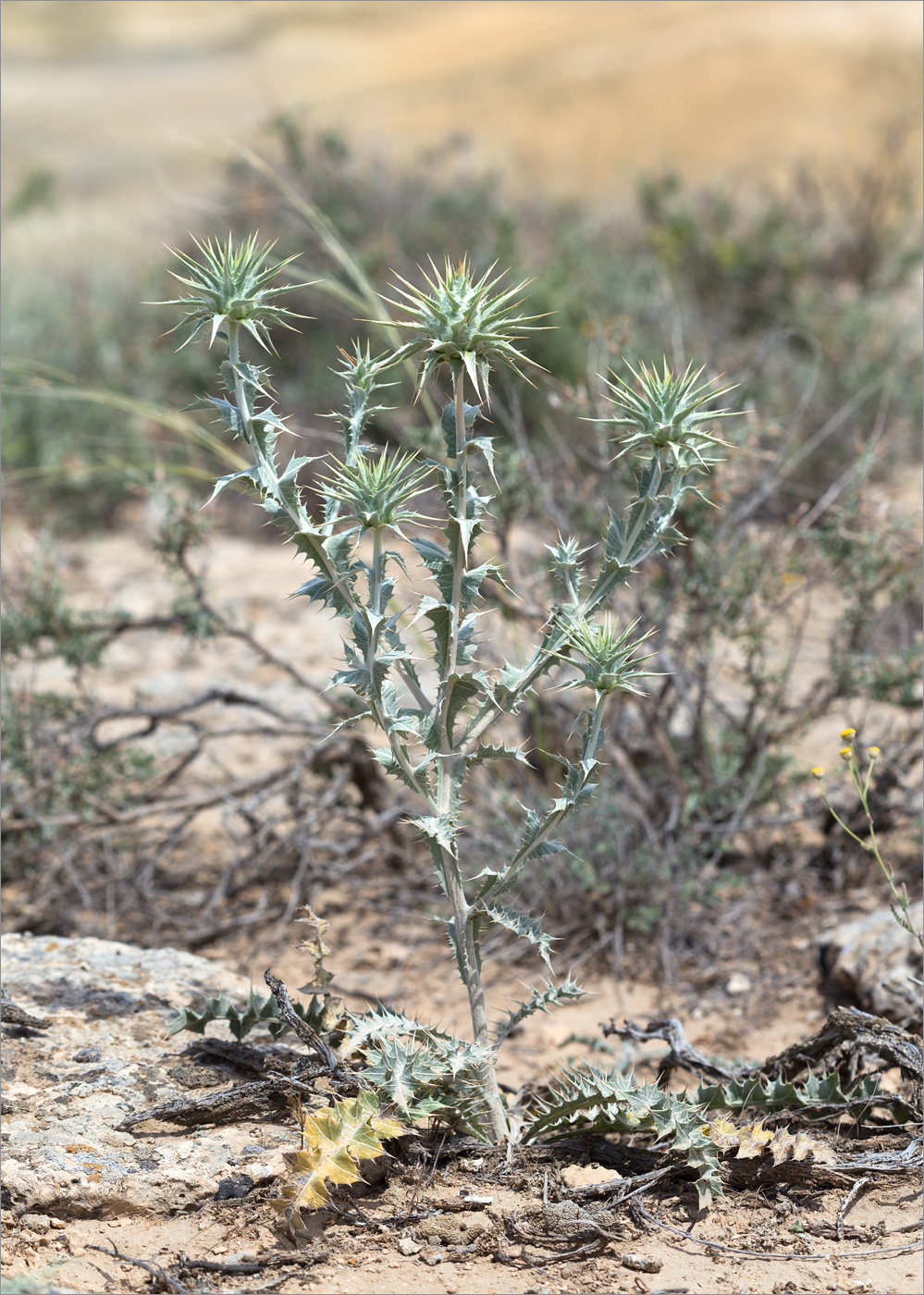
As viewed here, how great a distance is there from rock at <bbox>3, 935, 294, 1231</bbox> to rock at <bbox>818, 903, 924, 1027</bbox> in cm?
160

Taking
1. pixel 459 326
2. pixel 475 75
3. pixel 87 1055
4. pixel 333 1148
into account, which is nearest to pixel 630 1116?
pixel 333 1148

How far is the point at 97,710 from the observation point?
12.9 feet

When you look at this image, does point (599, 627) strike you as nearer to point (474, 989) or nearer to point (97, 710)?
point (474, 989)

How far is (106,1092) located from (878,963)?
2030 millimetres

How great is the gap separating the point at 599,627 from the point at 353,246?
6701 millimetres

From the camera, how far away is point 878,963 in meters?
3.07

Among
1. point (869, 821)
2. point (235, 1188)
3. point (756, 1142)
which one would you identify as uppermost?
point (869, 821)

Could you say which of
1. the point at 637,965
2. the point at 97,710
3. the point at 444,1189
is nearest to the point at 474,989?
the point at 444,1189

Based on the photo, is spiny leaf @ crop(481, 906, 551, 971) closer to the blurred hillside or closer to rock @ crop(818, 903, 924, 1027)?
rock @ crop(818, 903, 924, 1027)

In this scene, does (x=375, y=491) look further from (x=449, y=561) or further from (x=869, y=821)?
(x=869, y=821)

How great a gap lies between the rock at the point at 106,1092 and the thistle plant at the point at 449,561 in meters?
0.40

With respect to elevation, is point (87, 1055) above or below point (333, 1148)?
above

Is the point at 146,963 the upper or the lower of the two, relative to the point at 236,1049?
upper

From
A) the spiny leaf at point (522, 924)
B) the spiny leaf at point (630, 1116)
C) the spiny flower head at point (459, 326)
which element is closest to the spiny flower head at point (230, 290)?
the spiny flower head at point (459, 326)
